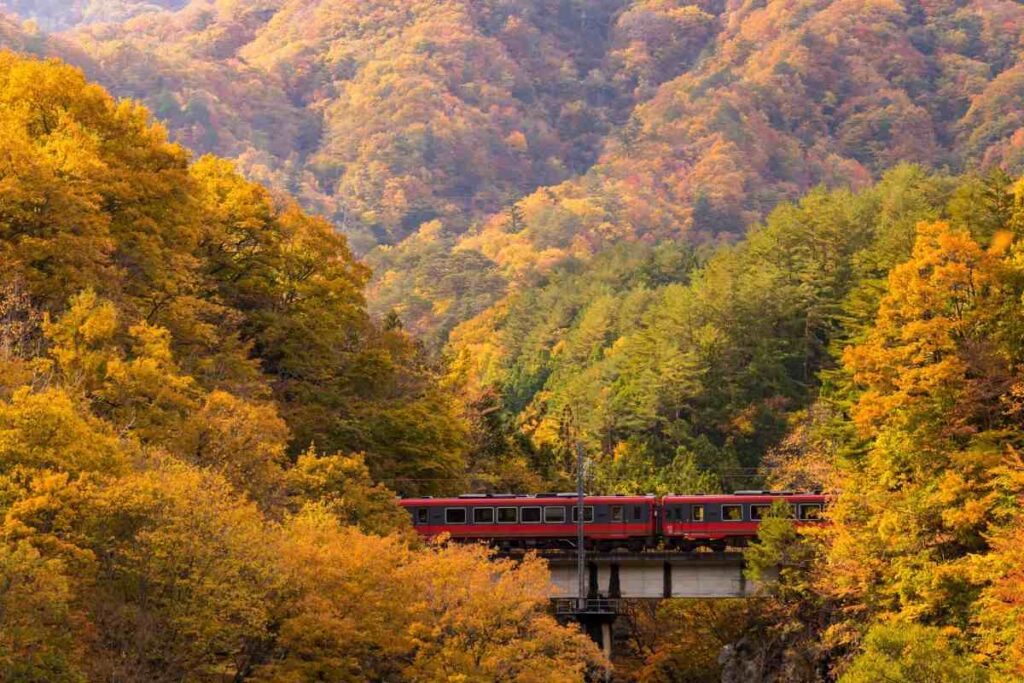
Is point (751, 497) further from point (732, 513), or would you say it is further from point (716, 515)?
point (716, 515)

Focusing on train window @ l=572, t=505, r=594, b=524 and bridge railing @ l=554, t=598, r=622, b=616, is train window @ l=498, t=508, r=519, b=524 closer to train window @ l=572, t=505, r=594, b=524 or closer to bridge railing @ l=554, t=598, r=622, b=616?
train window @ l=572, t=505, r=594, b=524

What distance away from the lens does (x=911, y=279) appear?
5656 cm

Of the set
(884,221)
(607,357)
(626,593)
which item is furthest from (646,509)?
(607,357)

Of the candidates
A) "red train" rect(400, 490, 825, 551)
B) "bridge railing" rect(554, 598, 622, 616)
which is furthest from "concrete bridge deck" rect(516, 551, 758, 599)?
"red train" rect(400, 490, 825, 551)

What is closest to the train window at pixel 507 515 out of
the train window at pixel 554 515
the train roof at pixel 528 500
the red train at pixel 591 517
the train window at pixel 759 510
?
the red train at pixel 591 517

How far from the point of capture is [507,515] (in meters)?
66.9

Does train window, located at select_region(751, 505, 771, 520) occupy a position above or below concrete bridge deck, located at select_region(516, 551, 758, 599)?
above

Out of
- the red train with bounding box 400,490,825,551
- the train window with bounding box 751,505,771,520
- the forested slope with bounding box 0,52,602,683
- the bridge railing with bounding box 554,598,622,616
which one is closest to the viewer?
the forested slope with bounding box 0,52,602,683

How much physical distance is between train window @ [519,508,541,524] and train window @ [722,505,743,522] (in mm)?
7324

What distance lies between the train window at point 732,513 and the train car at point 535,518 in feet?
8.96

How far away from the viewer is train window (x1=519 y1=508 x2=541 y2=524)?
6694 centimetres

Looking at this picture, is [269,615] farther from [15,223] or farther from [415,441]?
[415,441]

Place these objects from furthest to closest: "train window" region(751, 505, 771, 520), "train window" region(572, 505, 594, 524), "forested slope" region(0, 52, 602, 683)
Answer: "train window" region(572, 505, 594, 524) < "train window" region(751, 505, 771, 520) < "forested slope" region(0, 52, 602, 683)

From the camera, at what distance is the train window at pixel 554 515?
6688 centimetres
